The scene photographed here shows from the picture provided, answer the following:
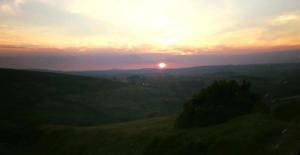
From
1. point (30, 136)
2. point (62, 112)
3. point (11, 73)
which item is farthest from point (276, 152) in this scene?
point (11, 73)

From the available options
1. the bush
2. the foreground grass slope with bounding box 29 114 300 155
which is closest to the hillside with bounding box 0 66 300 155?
the foreground grass slope with bounding box 29 114 300 155

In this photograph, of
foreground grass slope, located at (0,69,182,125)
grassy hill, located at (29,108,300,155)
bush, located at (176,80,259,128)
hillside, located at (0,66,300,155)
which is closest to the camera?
grassy hill, located at (29,108,300,155)

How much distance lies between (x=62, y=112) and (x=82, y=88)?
165ft

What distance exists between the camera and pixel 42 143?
56094 mm

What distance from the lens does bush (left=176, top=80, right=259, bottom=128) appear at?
40.5 metres

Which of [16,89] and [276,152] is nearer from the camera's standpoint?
[276,152]

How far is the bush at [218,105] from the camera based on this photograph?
4053 centimetres

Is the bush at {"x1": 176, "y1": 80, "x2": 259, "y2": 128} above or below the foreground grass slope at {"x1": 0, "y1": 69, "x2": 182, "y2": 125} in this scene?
above

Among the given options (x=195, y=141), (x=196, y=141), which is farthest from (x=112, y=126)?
(x=196, y=141)

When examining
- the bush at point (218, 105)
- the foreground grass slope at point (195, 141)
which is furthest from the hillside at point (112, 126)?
the bush at point (218, 105)

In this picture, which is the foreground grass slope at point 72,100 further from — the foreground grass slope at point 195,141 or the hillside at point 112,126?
the foreground grass slope at point 195,141

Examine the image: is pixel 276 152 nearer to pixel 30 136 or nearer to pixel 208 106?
pixel 208 106

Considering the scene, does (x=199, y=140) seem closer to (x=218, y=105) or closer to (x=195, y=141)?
(x=195, y=141)

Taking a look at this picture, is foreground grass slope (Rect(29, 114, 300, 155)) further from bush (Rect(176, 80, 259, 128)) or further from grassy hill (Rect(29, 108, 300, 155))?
bush (Rect(176, 80, 259, 128))
